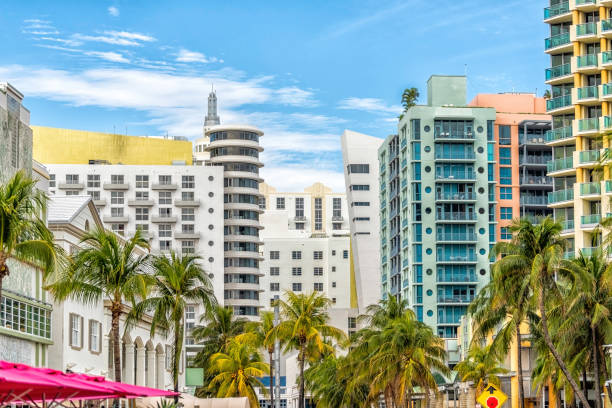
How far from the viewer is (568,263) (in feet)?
196

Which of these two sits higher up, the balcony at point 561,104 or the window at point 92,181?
the window at point 92,181

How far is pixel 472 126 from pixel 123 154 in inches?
2344

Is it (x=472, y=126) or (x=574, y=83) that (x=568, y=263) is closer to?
(x=574, y=83)

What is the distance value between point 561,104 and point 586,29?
6.64 metres

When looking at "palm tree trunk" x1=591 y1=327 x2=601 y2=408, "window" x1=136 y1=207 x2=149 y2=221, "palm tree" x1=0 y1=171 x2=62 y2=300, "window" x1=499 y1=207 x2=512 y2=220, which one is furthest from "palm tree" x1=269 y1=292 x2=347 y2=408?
"window" x1=136 y1=207 x2=149 y2=221

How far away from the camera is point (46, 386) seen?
24.0 m

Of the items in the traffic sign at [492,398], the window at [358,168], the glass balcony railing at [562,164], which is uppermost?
the window at [358,168]

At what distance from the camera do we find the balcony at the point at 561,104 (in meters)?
98.0

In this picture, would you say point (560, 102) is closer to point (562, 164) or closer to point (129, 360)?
point (562, 164)

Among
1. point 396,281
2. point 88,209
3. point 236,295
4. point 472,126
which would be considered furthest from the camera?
point 236,295

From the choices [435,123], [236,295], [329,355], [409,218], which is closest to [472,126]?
[435,123]

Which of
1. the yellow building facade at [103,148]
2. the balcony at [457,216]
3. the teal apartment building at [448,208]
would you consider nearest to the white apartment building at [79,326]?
the teal apartment building at [448,208]

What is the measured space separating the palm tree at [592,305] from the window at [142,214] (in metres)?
113

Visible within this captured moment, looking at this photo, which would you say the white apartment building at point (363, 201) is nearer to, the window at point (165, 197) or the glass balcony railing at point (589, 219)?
the window at point (165, 197)
